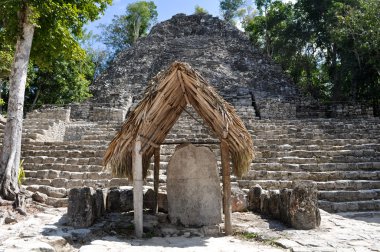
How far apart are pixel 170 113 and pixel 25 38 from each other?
376cm

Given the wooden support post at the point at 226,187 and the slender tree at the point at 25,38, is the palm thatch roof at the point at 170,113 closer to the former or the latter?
the wooden support post at the point at 226,187

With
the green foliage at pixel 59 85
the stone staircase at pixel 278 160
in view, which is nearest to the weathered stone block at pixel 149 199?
the stone staircase at pixel 278 160

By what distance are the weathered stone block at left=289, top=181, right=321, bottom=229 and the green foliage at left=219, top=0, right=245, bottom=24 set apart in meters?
38.3

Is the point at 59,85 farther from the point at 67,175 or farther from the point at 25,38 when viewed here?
the point at 25,38

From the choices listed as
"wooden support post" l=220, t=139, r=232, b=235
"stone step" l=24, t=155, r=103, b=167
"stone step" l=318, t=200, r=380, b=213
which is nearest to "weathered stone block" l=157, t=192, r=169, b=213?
"wooden support post" l=220, t=139, r=232, b=235

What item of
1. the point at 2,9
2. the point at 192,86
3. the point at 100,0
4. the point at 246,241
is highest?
the point at 100,0

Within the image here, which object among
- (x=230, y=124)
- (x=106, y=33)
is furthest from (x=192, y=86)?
(x=106, y=33)

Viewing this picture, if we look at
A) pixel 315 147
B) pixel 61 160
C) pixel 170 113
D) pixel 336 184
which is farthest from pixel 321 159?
pixel 61 160

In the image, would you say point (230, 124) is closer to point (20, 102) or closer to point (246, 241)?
point (246, 241)

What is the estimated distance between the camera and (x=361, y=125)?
40.0ft

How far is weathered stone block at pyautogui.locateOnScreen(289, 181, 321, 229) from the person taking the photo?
4887 millimetres

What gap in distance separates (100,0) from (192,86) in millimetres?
4555

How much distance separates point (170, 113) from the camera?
5289mm

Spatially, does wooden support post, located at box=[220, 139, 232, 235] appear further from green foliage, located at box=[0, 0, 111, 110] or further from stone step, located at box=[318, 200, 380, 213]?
green foliage, located at box=[0, 0, 111, 110]
